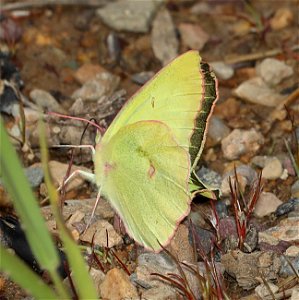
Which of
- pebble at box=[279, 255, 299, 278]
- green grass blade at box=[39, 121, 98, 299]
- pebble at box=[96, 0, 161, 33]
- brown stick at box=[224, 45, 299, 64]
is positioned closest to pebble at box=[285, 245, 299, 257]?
pebble at box=[279, 255, 299, 278]

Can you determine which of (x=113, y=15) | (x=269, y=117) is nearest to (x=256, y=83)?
(x=269, y=117)

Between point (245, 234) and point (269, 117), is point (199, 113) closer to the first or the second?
point (245, 234)

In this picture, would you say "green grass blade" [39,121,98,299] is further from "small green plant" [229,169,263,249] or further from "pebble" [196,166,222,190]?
"pebble" [196,166,222,190]

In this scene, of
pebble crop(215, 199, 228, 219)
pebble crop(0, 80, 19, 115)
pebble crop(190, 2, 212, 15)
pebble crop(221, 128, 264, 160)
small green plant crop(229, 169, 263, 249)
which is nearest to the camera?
small green plant crop(229, 169, 263, 249)

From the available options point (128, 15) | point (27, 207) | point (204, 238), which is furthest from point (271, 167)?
point (27, 207)

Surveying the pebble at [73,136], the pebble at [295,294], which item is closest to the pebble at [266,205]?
the pebble at [295,294]
